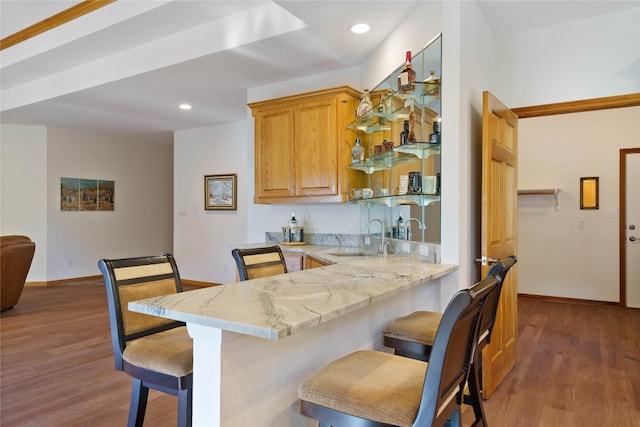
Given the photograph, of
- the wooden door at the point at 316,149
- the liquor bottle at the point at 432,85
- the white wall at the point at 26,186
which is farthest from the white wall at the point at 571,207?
the white wall at the point at 26,186

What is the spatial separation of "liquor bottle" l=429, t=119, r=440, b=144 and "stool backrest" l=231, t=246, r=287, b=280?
1234mm

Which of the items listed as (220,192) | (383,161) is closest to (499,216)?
(383,161)

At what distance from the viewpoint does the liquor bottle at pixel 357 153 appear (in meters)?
3.71

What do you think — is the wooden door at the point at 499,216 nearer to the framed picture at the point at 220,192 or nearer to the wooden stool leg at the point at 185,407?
the wooden stool leg at the point at 185,407

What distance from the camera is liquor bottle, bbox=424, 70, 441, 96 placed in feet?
8.82

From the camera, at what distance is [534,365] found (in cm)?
326

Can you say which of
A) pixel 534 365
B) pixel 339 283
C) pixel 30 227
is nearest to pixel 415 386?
pixel 339 283

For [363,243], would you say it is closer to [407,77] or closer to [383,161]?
[383,161]

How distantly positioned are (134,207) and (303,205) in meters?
5.05

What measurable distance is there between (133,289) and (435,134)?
78.4 inches

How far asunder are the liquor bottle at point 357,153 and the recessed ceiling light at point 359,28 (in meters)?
0.96

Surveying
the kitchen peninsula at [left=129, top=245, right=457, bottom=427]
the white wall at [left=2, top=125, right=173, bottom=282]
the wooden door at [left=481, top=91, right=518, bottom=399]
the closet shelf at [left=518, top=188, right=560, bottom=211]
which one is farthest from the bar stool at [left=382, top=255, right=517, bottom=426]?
the white wall at [left=2, top=125, right=173, bottom=282]

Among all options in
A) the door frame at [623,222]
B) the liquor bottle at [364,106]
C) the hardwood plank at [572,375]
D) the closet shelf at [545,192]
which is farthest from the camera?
the closet shelf at [545,192]

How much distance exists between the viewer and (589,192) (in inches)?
218
